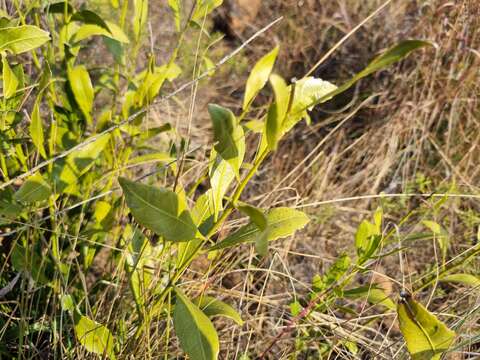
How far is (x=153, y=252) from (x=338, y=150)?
3.82 feet

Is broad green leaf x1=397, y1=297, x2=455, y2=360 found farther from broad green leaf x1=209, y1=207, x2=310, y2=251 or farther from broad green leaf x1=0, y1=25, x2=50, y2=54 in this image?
broad green leaf x1=0, y1=25, x2=50, y2=54

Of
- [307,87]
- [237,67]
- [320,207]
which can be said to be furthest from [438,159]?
[307,87]

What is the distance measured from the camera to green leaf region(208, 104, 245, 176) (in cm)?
76

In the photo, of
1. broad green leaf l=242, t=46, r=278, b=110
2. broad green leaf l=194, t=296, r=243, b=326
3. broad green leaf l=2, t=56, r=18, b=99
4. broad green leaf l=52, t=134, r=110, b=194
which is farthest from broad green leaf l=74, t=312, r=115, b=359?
broad green leaf l=242, t=46, r=278, b=110

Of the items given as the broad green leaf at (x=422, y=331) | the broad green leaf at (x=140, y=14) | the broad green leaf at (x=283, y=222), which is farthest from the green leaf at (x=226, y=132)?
the broad green leaf at (x=140, y=14)

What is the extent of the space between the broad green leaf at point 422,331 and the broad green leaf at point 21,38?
74cm

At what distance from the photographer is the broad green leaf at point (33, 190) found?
1.14 metres

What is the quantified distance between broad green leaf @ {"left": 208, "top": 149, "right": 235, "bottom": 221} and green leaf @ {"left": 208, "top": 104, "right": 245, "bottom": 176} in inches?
4.4

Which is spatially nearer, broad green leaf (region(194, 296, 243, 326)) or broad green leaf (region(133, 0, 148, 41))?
broad green leaf (region(194, 296, 243, 326))

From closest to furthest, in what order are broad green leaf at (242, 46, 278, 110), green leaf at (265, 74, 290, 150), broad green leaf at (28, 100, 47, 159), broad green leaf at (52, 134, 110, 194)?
1. green leaf at (265, 74, 290, 150)
2. broad green leaf at (242, 46, 278, 110)
3. broad green leaf at (28, 100, 47, 159)
4. broad green leaf at (52, 134, 110, 194)

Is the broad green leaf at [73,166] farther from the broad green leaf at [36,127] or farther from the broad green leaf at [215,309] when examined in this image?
the broad green leaf at [215,309]

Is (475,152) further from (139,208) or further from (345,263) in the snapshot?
(139,208)

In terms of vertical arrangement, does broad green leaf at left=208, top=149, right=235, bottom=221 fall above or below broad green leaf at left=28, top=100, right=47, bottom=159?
below

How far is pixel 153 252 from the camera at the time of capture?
1393 mm
